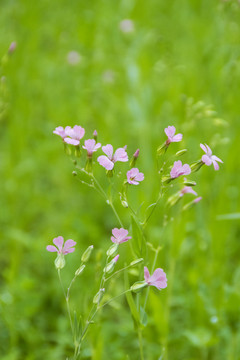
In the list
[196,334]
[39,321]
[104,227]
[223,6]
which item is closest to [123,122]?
[104,227]

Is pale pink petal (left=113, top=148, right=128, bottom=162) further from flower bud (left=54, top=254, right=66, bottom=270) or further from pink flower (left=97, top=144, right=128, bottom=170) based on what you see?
flower bud (left=54, top=254, right=66, bottom=270)

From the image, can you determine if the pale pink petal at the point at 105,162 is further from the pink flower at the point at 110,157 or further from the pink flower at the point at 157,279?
the pink flower at the point at 157,279

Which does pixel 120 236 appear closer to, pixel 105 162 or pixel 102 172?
pixel 105 162

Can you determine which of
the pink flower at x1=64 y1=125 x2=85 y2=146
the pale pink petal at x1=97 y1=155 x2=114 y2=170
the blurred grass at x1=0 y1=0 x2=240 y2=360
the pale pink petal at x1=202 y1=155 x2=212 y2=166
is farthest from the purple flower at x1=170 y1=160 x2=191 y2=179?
the blurred grass at x1=0 y1=0 x2=240 y2=360

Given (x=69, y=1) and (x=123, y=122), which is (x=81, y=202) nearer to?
(x=123, y=122)

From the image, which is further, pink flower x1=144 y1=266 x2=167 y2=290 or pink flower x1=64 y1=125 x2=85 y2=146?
pink flower x1=64 y1=125 x2=85 y2=146

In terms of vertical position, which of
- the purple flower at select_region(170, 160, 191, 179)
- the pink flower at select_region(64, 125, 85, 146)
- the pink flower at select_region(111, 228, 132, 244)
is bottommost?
the pink flower at select_region(111, 228, 132, 244)

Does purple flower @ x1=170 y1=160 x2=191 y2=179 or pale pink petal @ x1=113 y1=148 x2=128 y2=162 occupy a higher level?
pale pink petal @ x1=113 y1=148 x2=128 y2=162
